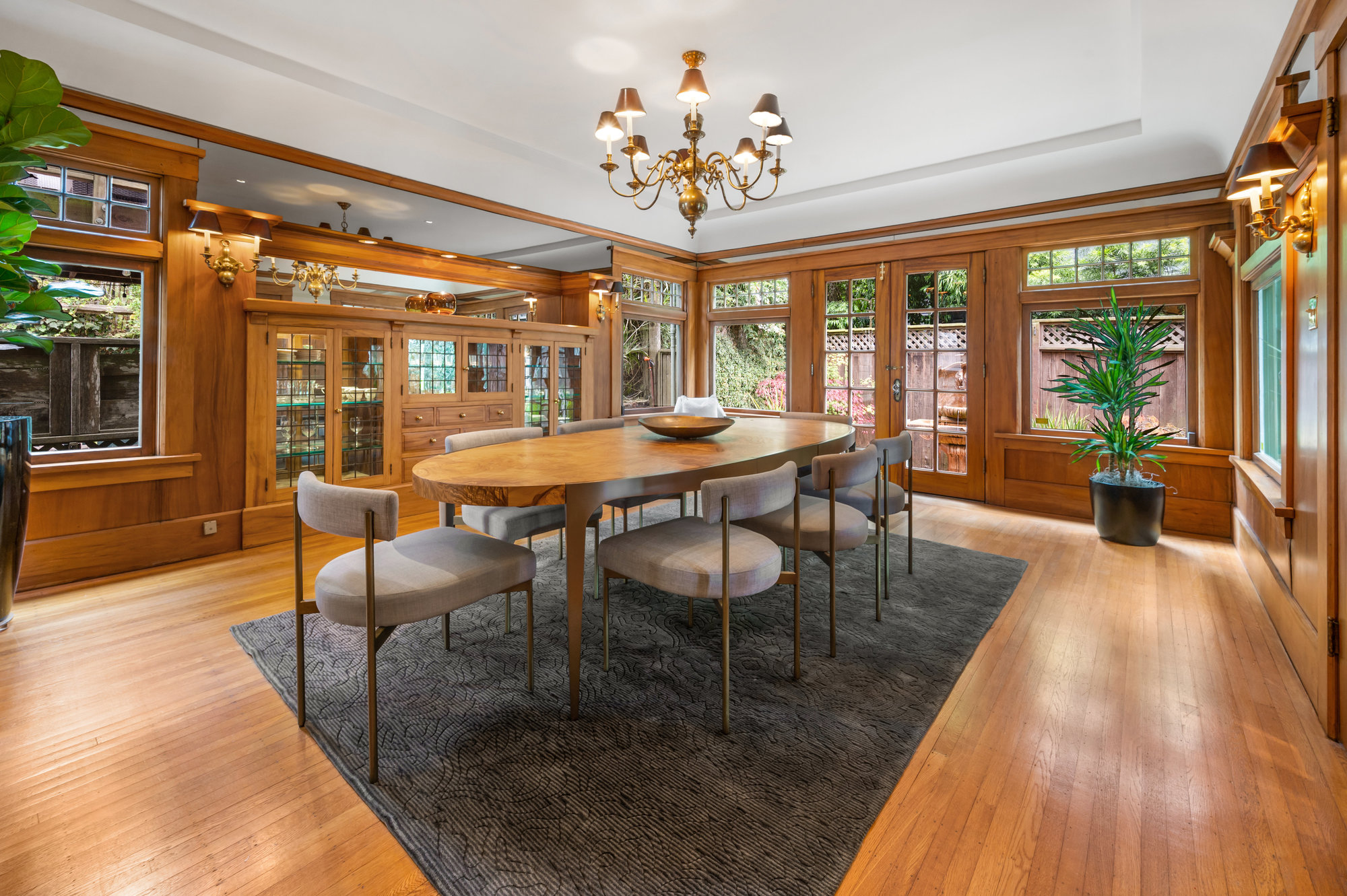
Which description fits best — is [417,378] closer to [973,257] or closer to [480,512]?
[480,512]

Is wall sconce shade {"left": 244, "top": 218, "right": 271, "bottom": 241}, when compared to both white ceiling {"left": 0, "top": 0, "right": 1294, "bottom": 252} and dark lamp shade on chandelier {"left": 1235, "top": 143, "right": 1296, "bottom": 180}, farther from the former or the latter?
dark lamp shade on chandelier {"left": 1235, "top": 143, "right": 1296, "bottom": 180}

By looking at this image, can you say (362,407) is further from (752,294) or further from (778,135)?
(752,294)

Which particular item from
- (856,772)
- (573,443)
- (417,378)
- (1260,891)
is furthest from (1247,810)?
(417,378)

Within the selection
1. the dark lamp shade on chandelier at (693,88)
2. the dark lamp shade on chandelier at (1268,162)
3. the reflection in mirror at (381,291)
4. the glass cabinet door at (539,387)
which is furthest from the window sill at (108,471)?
the dark lamp shade on chandelier at (1268,162)

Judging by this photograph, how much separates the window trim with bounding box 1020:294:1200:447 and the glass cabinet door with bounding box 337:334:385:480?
5.23 metres

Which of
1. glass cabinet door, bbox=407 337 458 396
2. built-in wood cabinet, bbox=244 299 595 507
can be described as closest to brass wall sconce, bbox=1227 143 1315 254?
built-in wood cabinet, bbox=244 299 595 507

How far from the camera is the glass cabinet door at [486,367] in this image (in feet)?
16.6

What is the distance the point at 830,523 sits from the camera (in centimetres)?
225

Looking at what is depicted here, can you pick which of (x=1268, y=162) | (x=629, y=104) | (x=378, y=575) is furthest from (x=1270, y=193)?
(x=378, y=575)

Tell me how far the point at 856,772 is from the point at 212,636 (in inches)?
104

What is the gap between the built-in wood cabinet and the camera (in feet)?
12.6

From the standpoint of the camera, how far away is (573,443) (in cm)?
277

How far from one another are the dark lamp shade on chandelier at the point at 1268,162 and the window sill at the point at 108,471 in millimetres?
5342

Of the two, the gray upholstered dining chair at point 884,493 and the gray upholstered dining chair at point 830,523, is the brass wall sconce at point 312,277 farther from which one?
the gray upholstered dining chair at point 884,493
